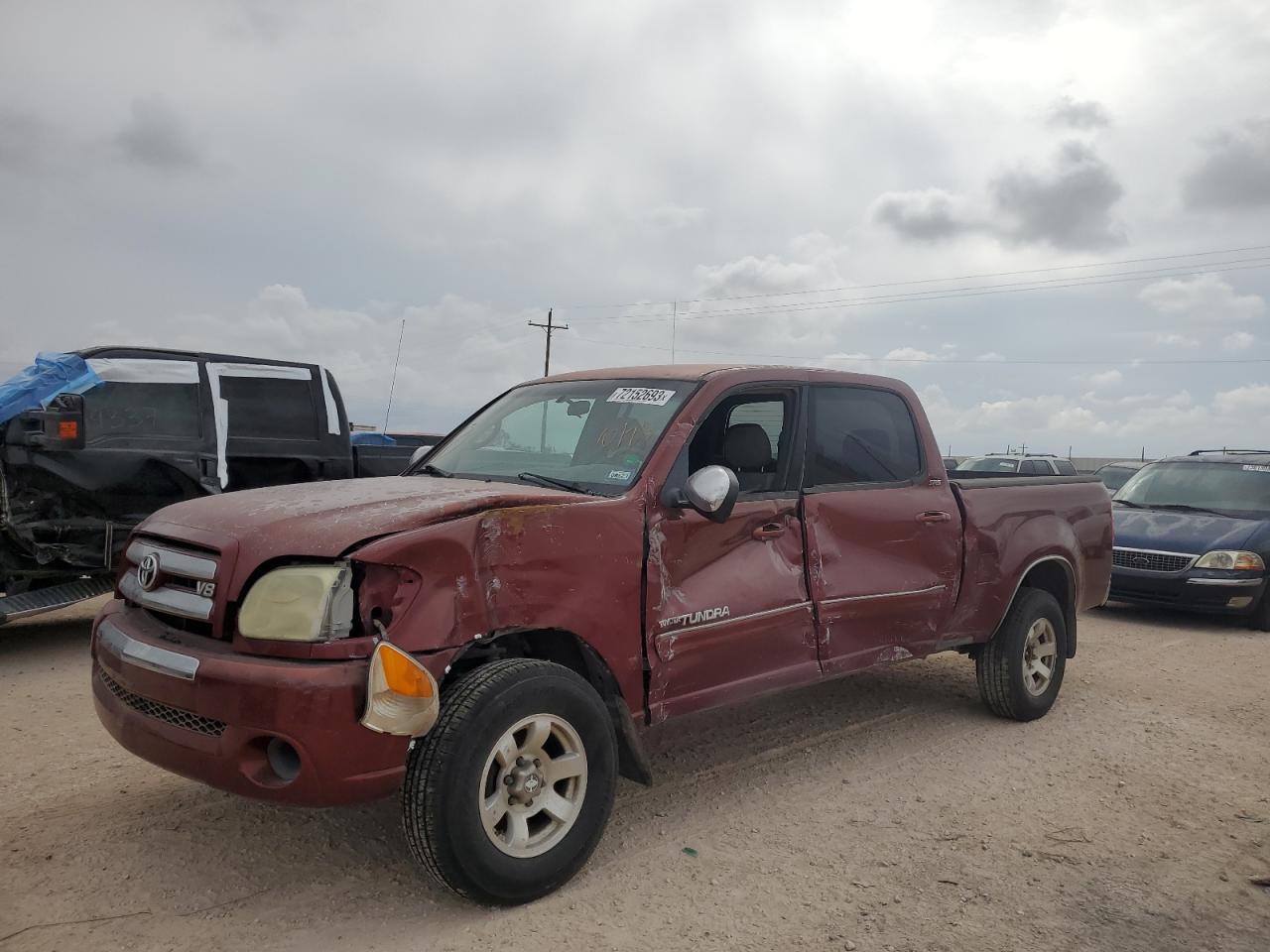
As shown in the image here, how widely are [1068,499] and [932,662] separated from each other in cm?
182

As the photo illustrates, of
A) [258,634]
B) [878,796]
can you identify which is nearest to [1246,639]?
[878,796]

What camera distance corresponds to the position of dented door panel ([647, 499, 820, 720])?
3.68 m

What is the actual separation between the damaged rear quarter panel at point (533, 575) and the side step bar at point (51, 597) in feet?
16.1

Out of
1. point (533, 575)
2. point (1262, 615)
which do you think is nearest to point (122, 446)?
point (533, 575)

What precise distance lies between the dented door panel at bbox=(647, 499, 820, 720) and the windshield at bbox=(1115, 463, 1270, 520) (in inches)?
294

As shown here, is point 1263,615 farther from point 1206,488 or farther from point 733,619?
point 733,619

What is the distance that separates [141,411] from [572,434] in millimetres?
4597

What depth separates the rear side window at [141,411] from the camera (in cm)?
712

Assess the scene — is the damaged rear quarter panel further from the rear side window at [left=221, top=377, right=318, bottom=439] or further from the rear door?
the rear side window at [left=221, top=377, right=318, bottom=439]

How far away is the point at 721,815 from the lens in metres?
4.07

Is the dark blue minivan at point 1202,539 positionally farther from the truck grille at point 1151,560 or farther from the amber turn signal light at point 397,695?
the amber turn signal light at point 397,695

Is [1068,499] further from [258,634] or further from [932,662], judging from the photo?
[258,634]

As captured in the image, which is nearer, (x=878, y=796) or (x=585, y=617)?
(x=585, y=617)

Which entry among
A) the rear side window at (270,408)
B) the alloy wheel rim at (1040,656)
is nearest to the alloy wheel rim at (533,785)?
the alloy wheel rim at (1040,656)
